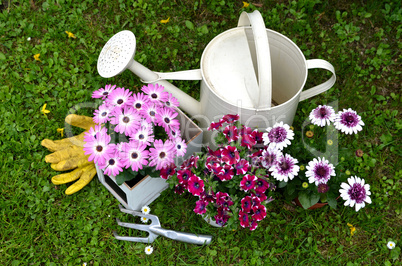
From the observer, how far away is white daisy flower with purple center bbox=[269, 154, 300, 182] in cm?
124

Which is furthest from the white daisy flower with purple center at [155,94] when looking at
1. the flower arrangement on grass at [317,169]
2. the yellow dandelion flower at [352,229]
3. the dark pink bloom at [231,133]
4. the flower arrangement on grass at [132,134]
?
the yellow dandelion flower at [352,229]

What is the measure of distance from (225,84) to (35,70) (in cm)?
91

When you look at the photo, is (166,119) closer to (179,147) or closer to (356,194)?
(179,147)

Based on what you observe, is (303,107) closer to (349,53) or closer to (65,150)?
(349,53)

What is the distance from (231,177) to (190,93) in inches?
25.5

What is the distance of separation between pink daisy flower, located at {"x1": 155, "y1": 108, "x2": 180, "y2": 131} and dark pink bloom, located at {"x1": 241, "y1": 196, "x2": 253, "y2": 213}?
0.31 metres

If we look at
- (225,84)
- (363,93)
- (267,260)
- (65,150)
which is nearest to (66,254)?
(65,150)

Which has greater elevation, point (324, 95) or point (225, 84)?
point (225, 84)

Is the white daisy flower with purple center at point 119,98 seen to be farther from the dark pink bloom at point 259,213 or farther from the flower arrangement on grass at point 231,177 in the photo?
the dark pink bloom at point 259,213

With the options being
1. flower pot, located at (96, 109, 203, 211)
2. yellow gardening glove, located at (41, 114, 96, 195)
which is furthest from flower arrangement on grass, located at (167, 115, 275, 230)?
yellow gardening glove, located at (41, 114, 96, 195)

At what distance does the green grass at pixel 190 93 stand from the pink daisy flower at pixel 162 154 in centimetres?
37

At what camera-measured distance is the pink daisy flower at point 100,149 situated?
1168mm

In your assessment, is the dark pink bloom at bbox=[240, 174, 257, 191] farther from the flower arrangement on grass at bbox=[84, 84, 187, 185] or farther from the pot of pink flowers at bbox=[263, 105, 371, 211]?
the flower arrangement on grass at bbox=[84, 84, 187, 185]

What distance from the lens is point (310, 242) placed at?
150cm
